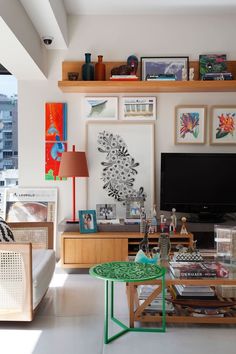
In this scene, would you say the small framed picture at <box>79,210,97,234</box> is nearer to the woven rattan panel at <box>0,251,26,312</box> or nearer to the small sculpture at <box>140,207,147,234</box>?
the small sculpture at <box>140,207,147,234</box>

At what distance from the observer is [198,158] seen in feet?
13.9

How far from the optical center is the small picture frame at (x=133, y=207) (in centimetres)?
429

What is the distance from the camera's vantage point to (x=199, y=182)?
4.25 metres

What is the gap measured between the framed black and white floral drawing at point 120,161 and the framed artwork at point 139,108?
7 centimetres

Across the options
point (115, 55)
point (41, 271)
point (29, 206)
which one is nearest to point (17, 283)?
point (41, 271)

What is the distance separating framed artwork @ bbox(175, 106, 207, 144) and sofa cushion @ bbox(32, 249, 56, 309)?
1964 millimetres

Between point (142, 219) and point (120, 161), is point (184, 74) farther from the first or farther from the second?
point (142, 219)

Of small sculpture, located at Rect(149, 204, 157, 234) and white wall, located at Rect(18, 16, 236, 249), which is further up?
white wall, located at Rect(18, 16, 236, 249)

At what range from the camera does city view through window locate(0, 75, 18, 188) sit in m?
4.73

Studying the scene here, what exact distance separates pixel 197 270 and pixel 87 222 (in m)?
1.56

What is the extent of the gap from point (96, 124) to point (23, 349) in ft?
8.59

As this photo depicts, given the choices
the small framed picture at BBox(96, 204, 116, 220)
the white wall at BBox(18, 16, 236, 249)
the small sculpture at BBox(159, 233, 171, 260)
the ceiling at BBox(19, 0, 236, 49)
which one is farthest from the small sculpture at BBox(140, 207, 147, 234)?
the ceiling at BBox(19, 0, 236, 49)

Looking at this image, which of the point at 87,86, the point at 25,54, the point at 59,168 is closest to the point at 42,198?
the point at 59,168

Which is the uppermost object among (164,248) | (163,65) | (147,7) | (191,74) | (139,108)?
(147,7)
